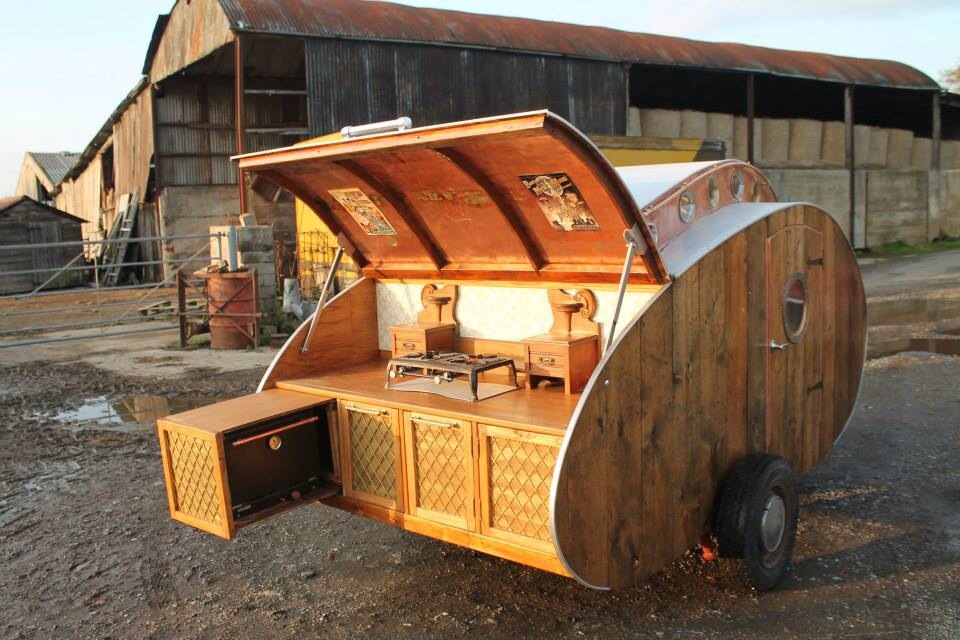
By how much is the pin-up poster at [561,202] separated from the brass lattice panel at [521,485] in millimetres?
1252

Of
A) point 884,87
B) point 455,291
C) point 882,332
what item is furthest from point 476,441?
point 884,87

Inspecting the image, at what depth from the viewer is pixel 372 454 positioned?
16.2 feet

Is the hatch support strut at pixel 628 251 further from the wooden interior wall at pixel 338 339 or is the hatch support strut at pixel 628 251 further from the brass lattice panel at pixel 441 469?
the wooden interior wall at pixel 338 339

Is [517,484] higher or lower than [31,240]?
lower

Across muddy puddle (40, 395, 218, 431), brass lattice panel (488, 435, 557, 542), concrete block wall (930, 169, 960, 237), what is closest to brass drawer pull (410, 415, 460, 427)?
brass lattice panel (488, 435, 557, 542)

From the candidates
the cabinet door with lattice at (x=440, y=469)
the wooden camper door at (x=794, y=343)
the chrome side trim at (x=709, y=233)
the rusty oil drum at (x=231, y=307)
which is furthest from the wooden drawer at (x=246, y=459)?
the rusty oil drum at (x=231, y=307)

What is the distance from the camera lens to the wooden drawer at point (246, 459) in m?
4.62

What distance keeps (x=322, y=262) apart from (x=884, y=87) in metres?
19.9

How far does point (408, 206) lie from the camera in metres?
5.45

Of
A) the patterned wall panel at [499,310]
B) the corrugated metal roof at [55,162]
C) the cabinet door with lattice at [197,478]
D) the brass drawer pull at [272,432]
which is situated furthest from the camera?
the corrugated metal roof at [55,162]

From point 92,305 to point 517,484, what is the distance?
42.2 feet

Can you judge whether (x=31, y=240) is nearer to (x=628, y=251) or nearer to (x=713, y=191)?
(x=713, y=191)

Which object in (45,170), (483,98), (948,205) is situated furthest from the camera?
(45,170)

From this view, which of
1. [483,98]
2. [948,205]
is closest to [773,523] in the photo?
[483,98]
